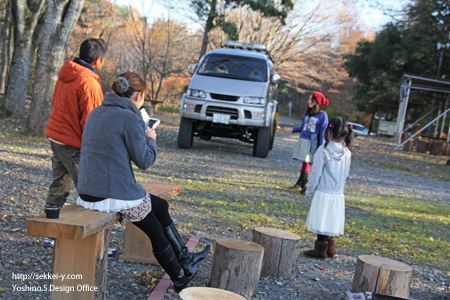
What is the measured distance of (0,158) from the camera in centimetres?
703

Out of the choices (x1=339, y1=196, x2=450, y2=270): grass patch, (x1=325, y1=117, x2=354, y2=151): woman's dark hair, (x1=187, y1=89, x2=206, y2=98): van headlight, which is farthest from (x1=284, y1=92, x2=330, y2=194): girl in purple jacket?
(x1=187, y1=89, x2=206, y2=98): van headlight

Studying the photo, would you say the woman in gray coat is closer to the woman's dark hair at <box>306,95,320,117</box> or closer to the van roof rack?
the woman's dark hair at <box>306,95,320,117</box>

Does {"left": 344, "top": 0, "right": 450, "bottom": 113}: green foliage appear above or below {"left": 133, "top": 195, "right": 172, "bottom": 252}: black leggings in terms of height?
above

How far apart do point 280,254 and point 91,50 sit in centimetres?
249

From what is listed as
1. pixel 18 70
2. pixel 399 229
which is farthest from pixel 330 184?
pixel 18 70

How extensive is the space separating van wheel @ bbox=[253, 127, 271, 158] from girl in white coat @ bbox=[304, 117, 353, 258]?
6.16 m

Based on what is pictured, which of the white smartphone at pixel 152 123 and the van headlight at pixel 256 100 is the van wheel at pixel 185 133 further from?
the white smartphone at pixel 152 123

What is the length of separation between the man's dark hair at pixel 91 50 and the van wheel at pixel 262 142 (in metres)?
7.28

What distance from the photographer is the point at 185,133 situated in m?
10.7

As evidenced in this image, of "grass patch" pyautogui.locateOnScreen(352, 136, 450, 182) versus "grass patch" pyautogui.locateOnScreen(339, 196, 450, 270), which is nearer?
"grass patch" pyautogui.locateOnScreen(339, 196, 450, 270)

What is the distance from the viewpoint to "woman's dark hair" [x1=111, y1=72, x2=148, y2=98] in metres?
2.78

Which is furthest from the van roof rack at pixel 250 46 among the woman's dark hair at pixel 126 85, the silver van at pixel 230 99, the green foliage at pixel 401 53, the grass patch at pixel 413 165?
the green foliage at pixel 401 53

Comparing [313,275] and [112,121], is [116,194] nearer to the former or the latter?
[112,121]

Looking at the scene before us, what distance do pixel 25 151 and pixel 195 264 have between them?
6.02 metres
